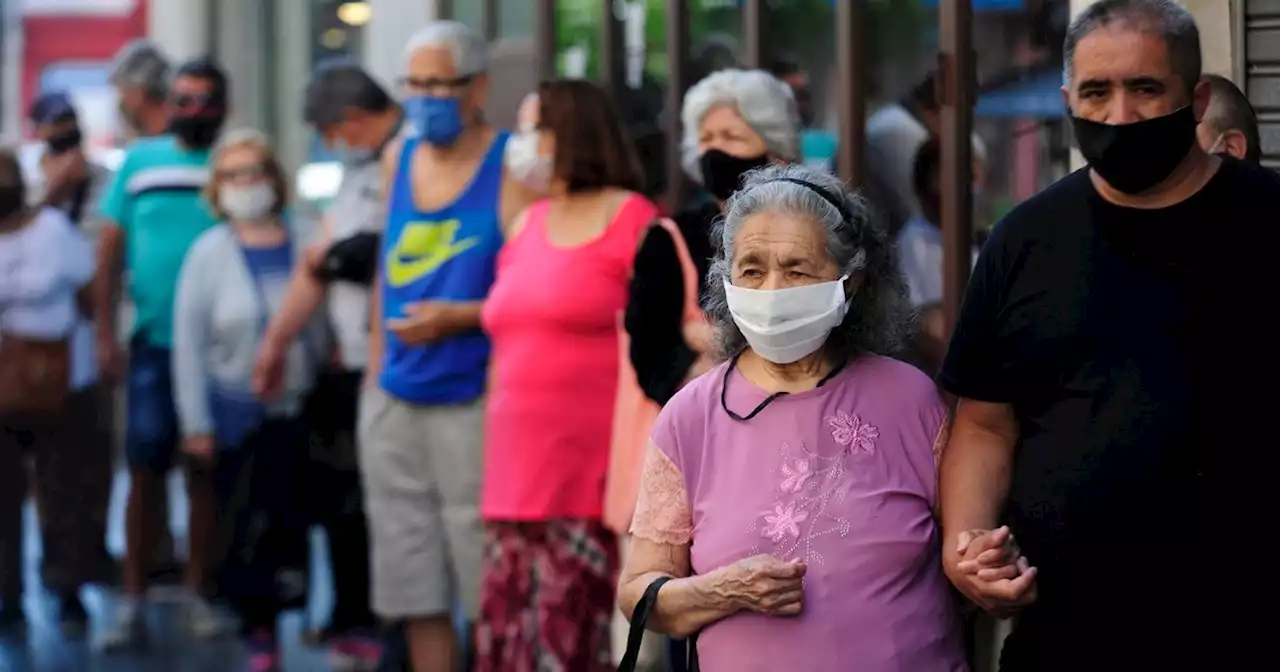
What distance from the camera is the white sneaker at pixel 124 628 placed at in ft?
30.3

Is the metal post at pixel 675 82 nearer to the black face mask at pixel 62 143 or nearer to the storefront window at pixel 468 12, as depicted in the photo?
the storefront window at pixel 468 12

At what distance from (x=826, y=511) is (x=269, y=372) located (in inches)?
192

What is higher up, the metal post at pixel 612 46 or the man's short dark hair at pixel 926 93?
the metal post at pixel 612 46

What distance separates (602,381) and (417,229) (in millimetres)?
921

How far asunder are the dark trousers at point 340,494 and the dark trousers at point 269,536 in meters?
A: 0.07

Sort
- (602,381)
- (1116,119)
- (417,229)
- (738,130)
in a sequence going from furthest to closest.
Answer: (417,229)
(602,381)
(738,130)
(1116,119)

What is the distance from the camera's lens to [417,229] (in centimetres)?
702

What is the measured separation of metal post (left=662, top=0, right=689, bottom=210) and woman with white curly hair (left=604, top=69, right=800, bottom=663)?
226 centimetres

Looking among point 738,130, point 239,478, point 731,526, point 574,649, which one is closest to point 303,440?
point 239,478

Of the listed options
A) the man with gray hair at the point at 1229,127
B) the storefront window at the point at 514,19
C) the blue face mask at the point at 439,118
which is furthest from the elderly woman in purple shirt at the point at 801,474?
the storefront window at the point at 514,19

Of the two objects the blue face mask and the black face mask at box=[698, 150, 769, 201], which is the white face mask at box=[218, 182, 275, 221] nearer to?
the blue face mask

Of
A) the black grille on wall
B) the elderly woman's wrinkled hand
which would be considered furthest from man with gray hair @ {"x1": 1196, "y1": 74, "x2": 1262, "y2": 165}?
the elderly woman's wrinkled hand

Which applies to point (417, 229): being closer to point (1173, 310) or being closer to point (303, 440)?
point (303, 440)

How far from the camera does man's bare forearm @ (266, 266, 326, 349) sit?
836 centimetres
